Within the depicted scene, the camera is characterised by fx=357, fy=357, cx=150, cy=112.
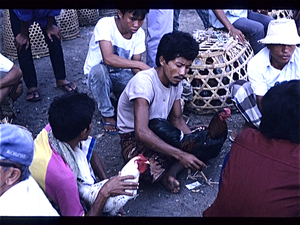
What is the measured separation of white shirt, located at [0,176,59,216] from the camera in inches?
68.8

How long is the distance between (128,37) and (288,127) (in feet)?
8.03

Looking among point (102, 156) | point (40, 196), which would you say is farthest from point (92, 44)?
point (40, 196)

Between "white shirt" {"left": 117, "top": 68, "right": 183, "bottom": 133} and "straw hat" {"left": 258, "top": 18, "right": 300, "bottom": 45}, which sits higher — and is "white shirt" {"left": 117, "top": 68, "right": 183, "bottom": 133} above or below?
below

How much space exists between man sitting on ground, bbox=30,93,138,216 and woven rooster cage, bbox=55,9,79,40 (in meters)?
4.35

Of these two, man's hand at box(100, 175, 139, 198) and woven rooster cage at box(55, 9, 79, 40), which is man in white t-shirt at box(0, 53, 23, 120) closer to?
man's hand at box(100, 175, 139, 198)

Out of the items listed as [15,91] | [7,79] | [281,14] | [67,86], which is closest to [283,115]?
[7,79]

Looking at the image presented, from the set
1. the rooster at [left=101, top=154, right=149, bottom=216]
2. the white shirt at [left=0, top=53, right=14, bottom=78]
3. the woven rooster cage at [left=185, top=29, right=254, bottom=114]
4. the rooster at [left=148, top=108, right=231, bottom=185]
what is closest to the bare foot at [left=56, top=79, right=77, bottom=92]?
the white shirt at [left=0, top=53, right=14, bottom=78]

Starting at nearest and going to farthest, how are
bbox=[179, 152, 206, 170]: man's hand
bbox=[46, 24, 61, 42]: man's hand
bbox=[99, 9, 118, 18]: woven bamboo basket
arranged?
bbox=[179, 152, 206, 170]: man's hand < bbox=[46, 24, 61, 42]: man's hand < bbox=[99, 9, 118, 18]: woven bamboo basket

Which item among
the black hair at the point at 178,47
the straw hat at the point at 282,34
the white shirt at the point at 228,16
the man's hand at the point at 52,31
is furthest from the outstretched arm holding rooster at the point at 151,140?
the white shirt at the point at 228,16

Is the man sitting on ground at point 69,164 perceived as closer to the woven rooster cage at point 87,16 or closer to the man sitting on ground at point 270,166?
the man sitting on ground at point 270,166

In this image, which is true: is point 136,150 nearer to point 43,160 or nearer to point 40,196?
point 43,160

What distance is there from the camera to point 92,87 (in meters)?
4.00

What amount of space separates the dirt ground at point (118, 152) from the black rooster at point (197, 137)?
12.6 inches

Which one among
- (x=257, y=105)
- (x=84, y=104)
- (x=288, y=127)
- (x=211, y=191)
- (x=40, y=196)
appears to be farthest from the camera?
(x=257, y=105)
